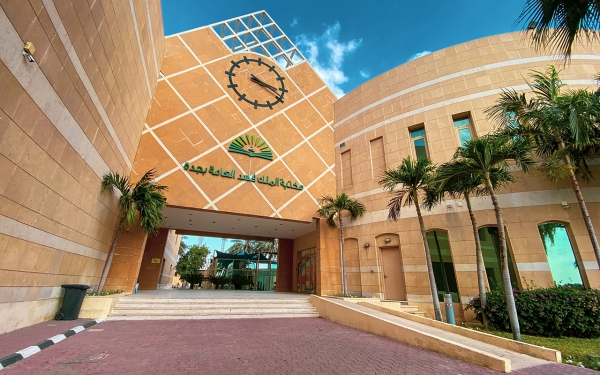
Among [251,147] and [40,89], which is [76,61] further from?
[251,147]

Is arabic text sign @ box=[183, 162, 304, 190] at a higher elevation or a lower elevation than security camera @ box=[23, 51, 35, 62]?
higher

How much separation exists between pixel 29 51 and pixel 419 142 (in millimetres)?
14534

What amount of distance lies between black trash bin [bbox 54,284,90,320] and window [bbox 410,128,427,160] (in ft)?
47.8

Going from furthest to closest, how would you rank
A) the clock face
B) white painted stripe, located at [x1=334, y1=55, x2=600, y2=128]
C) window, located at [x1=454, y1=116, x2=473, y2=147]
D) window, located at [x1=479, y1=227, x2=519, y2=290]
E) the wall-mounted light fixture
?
the clock face < window, located at [x1=454, y1=116, x2=473, y2=147] < white painted stripe, located at [x1=334, y1=55, x2=600, y2=128] < window, located at [x1=479, y1=227, x2=519, y2=290] < the wall-mounted light fixture

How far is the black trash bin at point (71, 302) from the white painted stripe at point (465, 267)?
13.2 m

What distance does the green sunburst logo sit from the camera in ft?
46.1

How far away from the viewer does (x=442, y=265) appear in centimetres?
1152

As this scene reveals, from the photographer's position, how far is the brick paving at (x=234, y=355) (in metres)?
3.78

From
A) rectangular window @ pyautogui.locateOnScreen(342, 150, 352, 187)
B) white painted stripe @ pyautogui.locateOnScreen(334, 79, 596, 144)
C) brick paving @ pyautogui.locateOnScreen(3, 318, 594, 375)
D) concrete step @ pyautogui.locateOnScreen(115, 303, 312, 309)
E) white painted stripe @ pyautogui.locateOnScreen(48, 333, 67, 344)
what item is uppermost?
white painted stripe @ pyautogui.locateOnScreen(334, 79, 596, 144)

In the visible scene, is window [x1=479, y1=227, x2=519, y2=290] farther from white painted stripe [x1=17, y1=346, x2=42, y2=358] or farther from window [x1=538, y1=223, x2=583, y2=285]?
white painted stripe [x1=17, y1=346, x2=42, y2=358]

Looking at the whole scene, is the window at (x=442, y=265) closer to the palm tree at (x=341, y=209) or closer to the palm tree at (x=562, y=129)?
the palm tree at (x=341, y=209)

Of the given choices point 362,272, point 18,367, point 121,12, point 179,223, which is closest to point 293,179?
point 362,272

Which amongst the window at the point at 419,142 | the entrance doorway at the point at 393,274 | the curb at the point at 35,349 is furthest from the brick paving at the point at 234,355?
the window at the point at 419,142

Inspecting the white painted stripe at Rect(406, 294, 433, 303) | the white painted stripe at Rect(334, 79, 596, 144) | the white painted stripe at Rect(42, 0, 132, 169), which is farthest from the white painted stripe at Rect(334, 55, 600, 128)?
the white painted stripe at Rect(42, 0, 132, 169)
